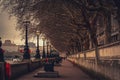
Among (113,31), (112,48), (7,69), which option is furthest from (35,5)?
(113,31)

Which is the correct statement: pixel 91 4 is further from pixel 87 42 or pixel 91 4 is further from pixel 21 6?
pixel 87 42

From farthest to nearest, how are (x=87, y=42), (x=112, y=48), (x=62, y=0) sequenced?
(x=87, y=42), (x=112, y=48), (x=62, y=0)

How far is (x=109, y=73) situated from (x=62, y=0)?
18.9ft

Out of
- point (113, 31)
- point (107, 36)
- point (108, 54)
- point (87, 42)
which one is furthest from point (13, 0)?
point (87, 42)

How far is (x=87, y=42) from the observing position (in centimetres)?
6550

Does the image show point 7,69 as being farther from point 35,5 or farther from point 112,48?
point 112,48

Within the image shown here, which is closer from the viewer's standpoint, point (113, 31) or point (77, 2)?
point (77, 2)

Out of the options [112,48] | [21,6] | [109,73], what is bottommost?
[109,73]

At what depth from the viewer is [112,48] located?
31.4 meters

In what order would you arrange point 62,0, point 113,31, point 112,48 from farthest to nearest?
point 113,31 → point 112,48 → point 62,0

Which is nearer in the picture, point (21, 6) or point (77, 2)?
point (21, 6)

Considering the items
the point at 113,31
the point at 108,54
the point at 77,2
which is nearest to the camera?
the point at 77,2

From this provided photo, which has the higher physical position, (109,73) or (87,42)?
(87,42)

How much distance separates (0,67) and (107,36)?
29.7 meters
